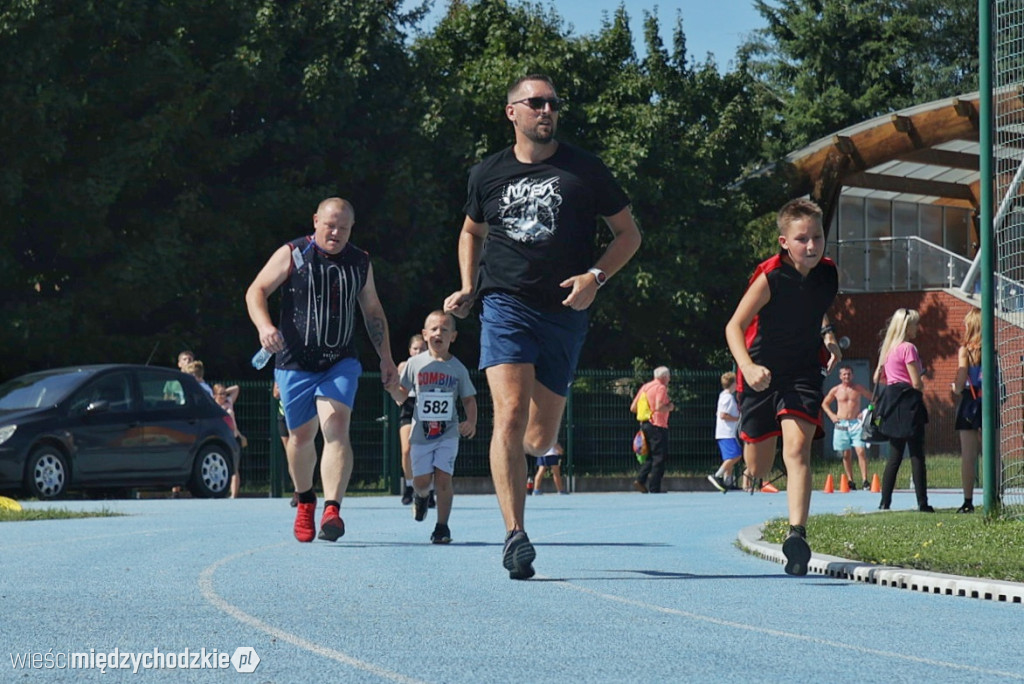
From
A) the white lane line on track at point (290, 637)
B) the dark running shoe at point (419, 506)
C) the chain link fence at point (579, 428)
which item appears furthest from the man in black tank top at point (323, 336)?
the chain link fence at point (579, 428)

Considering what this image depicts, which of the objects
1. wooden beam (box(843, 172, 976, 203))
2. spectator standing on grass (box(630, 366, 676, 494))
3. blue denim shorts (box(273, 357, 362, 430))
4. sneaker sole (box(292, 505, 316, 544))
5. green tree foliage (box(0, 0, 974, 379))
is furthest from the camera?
wooden beam (box(843, 172, 976, 203))

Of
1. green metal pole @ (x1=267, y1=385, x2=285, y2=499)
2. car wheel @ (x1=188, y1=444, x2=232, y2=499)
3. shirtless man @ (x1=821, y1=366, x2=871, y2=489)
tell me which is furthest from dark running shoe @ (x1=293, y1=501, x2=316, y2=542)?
shirtless man @ (x1=821, y1=366, x2=871, y2=489)

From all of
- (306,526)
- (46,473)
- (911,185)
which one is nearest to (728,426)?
(46,473)

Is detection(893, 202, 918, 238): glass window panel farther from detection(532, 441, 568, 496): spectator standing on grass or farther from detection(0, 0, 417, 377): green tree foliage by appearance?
detection(532, 441, 568, 496): spectator standing on grass

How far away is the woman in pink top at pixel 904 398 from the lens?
16.3 metres

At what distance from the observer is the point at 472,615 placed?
7426 mm

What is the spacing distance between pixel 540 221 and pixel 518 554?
67.1 inches

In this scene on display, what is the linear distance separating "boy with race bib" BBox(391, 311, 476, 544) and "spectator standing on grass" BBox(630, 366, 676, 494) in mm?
14666

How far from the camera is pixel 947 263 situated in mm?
41719

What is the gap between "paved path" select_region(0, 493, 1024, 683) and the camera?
19.5 feet

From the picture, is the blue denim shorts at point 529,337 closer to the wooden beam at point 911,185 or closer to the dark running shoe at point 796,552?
the dark running shoe at point 796,552

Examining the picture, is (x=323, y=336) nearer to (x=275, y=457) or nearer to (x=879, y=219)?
(x=275, y=457)

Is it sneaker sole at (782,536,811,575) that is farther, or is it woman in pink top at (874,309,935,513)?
woman in pink top at (874,309,935,513)

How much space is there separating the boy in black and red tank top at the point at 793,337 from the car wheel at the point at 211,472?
14.2 m
